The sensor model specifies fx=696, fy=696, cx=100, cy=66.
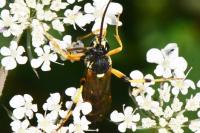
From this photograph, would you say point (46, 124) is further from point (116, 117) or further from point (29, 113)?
point (116, 117)

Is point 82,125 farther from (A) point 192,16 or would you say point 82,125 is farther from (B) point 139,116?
(A) point 192,16

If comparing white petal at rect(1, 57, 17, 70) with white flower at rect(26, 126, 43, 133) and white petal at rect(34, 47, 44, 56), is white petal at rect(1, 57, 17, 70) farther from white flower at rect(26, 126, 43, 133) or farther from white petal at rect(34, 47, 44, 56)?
white flower at rect(26, 126, 43, 133)

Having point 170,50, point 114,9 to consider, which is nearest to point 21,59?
point 114,9

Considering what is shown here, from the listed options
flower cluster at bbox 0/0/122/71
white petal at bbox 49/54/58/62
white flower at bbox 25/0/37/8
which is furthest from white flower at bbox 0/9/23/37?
white petal at bbox 49/54/58/62

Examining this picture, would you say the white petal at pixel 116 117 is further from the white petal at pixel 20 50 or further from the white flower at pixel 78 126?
the white petal at pixel 20 50

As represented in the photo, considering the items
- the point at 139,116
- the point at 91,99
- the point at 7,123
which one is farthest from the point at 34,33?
the point at 7,123

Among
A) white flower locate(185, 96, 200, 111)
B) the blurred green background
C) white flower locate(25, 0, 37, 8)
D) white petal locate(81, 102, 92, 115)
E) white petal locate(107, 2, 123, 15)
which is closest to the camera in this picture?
white flower locate(25, 0, 37, 8)
